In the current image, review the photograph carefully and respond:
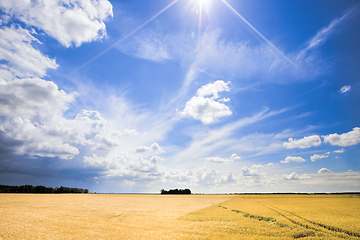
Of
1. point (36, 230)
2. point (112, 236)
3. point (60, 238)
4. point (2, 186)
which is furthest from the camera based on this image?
point (2, 186)

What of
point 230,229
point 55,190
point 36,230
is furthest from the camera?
point 55,190

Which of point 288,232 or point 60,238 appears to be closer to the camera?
point 60,238

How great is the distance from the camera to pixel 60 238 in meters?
16.5

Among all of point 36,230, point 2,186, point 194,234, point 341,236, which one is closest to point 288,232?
point 341,236

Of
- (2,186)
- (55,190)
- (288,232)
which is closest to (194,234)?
(288,232)

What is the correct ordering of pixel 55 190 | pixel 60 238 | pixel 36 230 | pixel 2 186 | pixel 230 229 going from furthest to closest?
pixel 55 190
pixel 2 186
pixel 230 229
pixel 36 230
pixel 60 238

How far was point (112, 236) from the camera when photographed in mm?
17594

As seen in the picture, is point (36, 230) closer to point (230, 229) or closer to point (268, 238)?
point (230, 229)

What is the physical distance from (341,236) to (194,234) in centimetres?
1533

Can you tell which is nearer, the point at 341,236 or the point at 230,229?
the point at 341,236

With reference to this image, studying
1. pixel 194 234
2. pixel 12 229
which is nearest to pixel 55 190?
pixel 12 229

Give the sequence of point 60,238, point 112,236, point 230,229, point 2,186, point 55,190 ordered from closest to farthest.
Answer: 1. point 60,238
2. point 112,236
3. point 230,229
4. point 2,186
5. point 55,190

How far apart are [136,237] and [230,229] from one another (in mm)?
10899

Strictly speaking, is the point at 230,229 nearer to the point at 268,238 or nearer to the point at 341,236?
the point at 268,238
